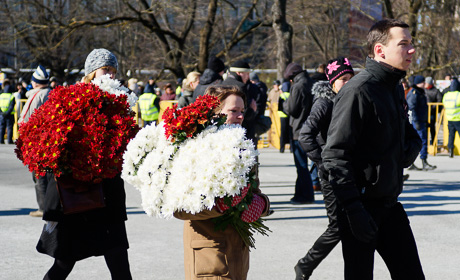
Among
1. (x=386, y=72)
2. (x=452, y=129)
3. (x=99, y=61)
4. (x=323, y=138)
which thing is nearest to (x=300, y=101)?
(x=323, y=138)

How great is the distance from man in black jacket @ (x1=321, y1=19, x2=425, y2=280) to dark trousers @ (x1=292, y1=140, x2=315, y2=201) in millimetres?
5793

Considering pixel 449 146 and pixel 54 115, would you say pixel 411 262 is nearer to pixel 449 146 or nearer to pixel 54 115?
pixel 54 115

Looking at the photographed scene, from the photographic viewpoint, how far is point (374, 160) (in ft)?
12.5

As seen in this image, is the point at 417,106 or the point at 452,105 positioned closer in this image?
the point at 417,106

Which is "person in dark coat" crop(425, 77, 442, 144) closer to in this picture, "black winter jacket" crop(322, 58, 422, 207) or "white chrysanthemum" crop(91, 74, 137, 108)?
"white chrysanthemum" crop(91, 74, 137, 108)

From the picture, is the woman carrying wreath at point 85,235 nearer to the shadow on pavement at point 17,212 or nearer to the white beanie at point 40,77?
the white beanie at point 40,77

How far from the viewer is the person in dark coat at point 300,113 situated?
9734 millimetres

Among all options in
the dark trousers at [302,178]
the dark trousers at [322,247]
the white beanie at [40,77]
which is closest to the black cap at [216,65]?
the dark trousers at [302,178]

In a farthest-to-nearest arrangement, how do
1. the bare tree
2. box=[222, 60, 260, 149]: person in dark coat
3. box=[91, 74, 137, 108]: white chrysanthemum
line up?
1. the bare tree
2. box=[222, 60, 260, 149]: person in dark coat
3. box=[91, 74, 137, 108]: white chrysanthemum

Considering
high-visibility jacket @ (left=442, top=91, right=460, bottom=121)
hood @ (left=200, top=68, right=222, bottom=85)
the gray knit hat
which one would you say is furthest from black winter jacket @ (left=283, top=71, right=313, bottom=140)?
high-visibility jacket @ (left=442, top=91, right=460, bottom=121)

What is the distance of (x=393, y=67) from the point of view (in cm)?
392

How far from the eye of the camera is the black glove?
370 centimetres

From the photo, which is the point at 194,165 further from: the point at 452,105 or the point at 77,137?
the point at 452,105

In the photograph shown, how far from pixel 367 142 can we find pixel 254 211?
712mm
